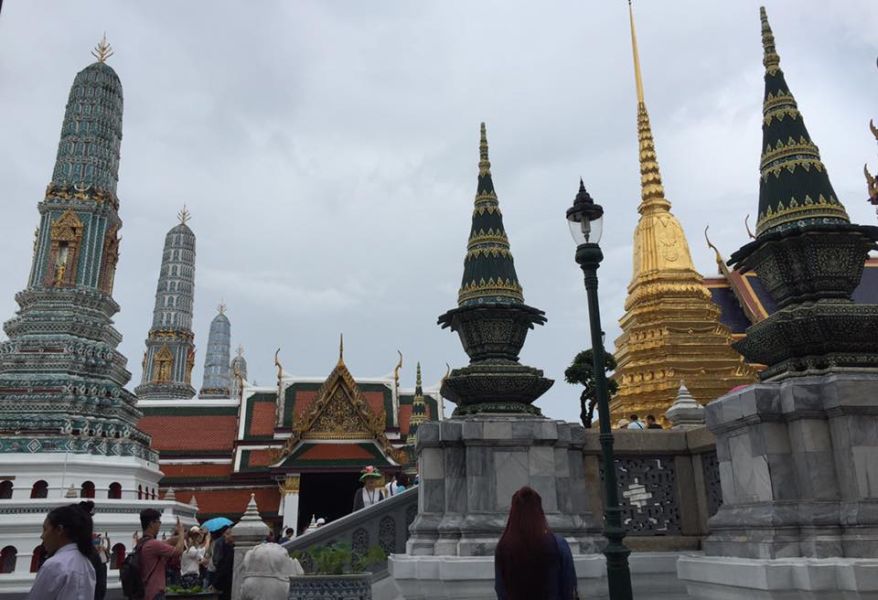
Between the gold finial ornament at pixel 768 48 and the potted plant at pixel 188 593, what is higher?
the gold finial ornament at pixel 768 48

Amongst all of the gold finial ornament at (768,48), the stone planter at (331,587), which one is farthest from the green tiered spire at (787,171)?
the stone planter at (331,587)

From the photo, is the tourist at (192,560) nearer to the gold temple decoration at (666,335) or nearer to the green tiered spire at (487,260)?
the green tiered spire at (487,260)

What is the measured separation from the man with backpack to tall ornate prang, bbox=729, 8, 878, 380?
19.3 ft

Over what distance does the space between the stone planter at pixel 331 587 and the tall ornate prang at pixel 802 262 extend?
4534mm

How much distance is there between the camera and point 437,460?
8.27 meters

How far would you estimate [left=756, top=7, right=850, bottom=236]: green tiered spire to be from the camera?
664 centimetres

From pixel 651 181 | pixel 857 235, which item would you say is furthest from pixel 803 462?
pixel 651 181

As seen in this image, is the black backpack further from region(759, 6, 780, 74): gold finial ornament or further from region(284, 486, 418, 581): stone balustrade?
region(759, 6, 780, 74): gold finial ornament

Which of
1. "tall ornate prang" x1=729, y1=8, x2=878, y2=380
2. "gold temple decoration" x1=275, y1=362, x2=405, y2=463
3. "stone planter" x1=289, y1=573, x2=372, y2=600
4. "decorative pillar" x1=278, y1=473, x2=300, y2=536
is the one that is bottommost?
"stone planter" x1=289, y1=573, x2=372, y2=600

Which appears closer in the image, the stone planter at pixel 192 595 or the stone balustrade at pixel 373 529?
the stone planter at pixel 192 595

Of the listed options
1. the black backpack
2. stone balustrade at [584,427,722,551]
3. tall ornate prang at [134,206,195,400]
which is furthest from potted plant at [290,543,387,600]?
tall ornate prang at [134,206,195,400]

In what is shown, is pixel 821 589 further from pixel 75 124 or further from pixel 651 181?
pixel 75 124

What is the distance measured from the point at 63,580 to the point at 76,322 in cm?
2094

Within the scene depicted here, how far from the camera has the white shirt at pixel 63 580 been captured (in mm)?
3373
